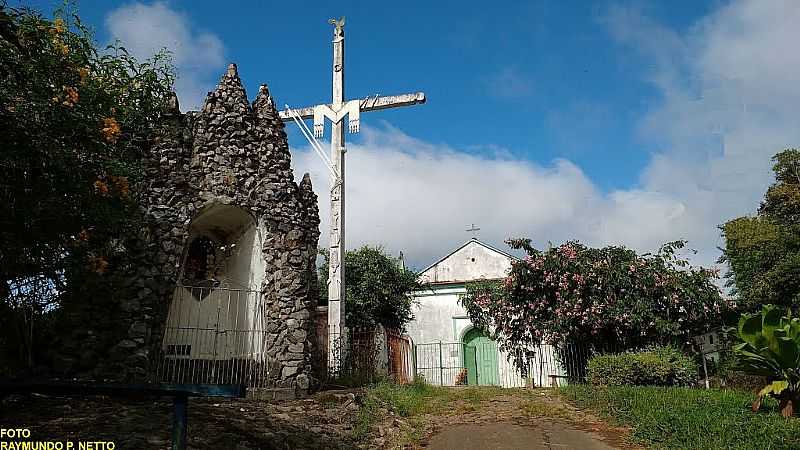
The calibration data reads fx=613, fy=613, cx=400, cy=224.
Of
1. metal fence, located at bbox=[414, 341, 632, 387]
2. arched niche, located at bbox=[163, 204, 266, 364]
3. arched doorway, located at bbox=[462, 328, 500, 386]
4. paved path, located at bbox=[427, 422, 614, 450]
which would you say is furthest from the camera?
arched doorway, located at bbox=[462, 328, 500, 386]

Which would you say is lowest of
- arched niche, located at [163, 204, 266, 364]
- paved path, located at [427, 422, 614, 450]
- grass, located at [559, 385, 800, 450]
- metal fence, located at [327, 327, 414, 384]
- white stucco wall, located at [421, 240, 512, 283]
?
paved path, located at [427, 422, 614, 450]

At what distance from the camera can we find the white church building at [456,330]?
22.6 meters

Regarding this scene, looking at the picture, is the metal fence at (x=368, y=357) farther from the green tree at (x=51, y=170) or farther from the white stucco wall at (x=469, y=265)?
the white stucco wall at (x=469, y=265)

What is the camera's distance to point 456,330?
24.9 meters

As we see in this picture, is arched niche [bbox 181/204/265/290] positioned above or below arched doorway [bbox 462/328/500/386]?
above

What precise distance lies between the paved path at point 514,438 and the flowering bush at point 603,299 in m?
5.49

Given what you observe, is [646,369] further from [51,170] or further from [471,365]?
[51,170]

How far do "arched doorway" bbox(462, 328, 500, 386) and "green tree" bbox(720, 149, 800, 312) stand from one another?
31.9ft

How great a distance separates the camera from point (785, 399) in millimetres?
9398

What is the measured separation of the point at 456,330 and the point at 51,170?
66.1 ft

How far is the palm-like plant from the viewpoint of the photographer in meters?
9.38

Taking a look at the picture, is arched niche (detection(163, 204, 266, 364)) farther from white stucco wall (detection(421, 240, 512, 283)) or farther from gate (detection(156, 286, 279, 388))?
white stucco wall (detection(421, 240, 512, 283))

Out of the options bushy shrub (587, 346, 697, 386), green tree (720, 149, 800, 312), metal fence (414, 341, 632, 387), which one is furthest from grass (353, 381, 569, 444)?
green tree (720, 149, 800, 312)

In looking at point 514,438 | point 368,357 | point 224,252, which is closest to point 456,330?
point 368,357
